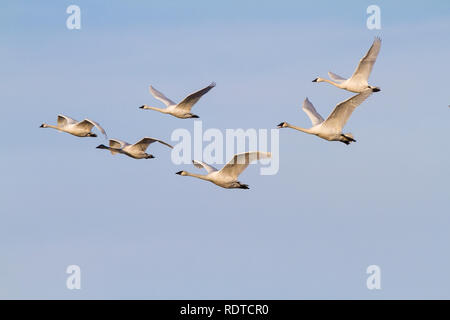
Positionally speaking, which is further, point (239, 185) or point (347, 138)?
point (347, 138)

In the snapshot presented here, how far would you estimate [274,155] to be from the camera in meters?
46.0

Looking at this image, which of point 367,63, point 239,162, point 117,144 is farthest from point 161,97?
point 239,162

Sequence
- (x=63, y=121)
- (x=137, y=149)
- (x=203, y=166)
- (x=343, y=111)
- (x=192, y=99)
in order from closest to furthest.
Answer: (x=343, y=111) < (x=203, y=166) < (x=192, y=99) < (x=137, y=149) < (x=63, y=121)

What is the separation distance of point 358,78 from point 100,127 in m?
9.91

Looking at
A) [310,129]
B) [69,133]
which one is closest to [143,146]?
[69,133]

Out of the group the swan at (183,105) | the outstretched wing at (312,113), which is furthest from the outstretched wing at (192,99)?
the outstretched wing at (312,113)

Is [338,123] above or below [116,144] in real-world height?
below

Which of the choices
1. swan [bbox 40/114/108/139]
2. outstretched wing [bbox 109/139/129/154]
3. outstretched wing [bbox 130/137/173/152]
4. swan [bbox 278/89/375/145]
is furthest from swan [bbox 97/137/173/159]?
swan [bbox 278/89/375/145]

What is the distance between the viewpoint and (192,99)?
171 ft

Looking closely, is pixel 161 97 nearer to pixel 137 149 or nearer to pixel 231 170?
pixel 137 149

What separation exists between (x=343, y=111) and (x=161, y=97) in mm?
10453
